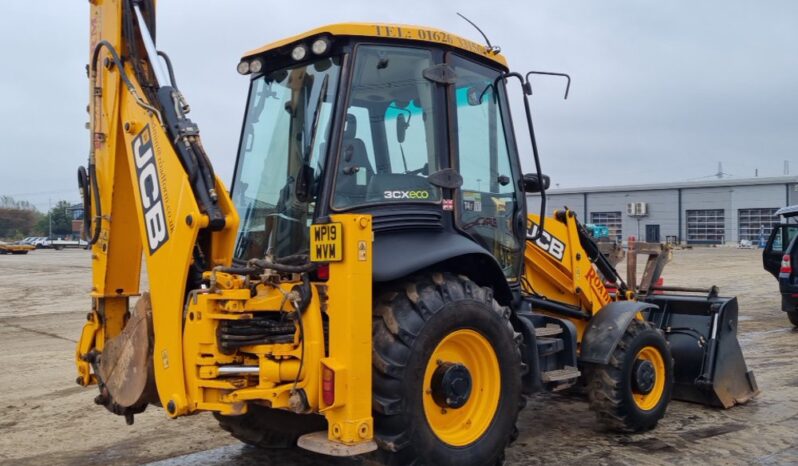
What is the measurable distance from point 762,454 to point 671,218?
5907 centimetres

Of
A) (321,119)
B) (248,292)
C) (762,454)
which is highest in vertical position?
(321,119)

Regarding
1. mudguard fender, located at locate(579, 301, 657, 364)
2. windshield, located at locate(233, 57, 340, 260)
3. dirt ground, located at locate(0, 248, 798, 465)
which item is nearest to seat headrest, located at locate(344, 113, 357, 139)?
windshield, located at locate(233, 57, 340, 260)

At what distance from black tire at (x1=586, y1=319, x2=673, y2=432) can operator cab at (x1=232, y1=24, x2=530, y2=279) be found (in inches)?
49.7

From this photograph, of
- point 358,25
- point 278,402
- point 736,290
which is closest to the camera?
point 278,402

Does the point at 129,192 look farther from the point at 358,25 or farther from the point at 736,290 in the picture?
the point at 736,290

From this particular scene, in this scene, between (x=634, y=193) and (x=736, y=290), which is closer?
(x=736, y=290)

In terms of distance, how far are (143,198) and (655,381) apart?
4.07 metres

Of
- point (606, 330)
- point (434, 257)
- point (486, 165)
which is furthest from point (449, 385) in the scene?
point (606, 330)

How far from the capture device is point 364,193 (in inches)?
169

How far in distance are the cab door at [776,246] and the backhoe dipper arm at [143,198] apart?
1186 centimetres

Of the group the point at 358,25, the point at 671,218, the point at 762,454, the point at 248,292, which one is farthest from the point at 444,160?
the point at 671,218

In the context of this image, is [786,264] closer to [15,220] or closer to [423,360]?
[423,360]

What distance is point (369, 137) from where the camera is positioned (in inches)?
173

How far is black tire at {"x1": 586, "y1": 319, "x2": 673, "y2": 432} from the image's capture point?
217 inches
